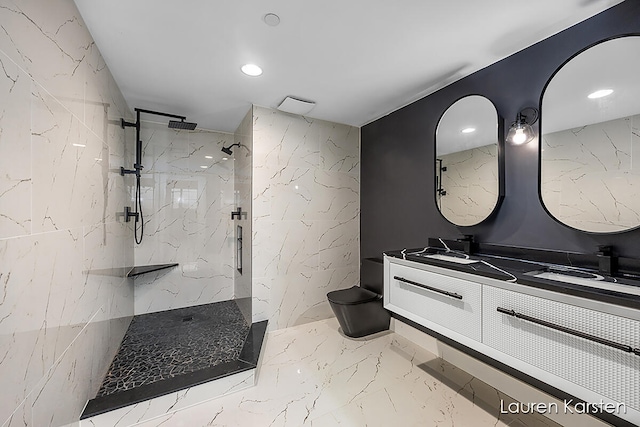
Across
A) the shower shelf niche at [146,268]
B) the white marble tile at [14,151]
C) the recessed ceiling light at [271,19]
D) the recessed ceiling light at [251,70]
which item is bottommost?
the shower shelf niche at [146,268]

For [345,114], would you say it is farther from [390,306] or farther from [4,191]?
[4,191]

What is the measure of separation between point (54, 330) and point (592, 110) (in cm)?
287

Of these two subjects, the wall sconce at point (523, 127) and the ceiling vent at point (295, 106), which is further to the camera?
the ceiling vent at point (295, 106)

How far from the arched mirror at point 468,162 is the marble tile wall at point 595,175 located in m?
0.29

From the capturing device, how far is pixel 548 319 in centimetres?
112

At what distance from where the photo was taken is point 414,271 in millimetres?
1776

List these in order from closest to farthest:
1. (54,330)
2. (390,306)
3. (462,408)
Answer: (54,330) < (462,408) < (390,306)

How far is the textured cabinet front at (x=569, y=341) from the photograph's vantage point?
91 centimetres

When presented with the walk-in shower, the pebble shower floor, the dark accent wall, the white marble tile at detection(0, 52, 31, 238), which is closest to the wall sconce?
the dark accent wall

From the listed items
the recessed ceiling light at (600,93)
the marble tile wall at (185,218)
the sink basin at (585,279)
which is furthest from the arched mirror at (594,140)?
the marble tile wall at (185,218)

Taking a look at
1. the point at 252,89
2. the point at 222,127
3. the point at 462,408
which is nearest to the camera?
the point at 462,408

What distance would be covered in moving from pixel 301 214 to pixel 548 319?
2.11 meters

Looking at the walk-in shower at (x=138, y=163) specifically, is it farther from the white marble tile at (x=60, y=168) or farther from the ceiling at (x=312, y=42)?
the white marble tile at (x=60, y=168)

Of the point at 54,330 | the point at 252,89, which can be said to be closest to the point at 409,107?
the point at 252,89
